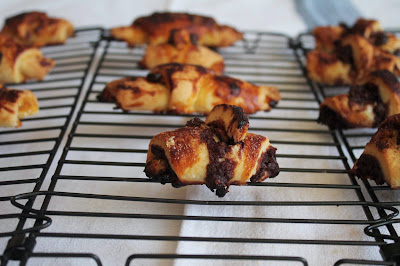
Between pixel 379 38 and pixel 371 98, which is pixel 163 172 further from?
pixel 379 38

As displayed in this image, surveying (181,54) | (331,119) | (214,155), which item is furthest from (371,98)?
(181,54)

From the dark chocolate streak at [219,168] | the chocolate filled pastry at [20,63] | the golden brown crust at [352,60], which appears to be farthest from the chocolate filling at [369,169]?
the chocolate filled pastry at [20,63]

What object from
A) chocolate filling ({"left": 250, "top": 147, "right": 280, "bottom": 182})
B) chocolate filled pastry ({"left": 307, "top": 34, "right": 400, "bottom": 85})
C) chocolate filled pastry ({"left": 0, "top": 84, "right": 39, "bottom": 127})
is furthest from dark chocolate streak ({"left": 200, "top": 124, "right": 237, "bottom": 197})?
chocolate filled pastry ({"left": 307, "top": 34, "right": 400, "bottom": 85})

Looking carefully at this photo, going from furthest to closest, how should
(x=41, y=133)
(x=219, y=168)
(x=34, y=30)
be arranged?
(x=34, y=30) < (x=41, y=133) < (x=219, y=168)

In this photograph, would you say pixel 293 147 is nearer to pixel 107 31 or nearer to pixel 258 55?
pixel 258 55

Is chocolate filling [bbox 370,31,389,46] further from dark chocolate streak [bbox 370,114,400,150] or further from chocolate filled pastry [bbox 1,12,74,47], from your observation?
chocolate filled pastry [bbox 1,12,74,47]

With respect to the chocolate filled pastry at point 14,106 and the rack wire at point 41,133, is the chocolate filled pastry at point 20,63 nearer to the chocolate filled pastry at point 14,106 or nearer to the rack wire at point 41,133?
the rack wire at point 41,133
